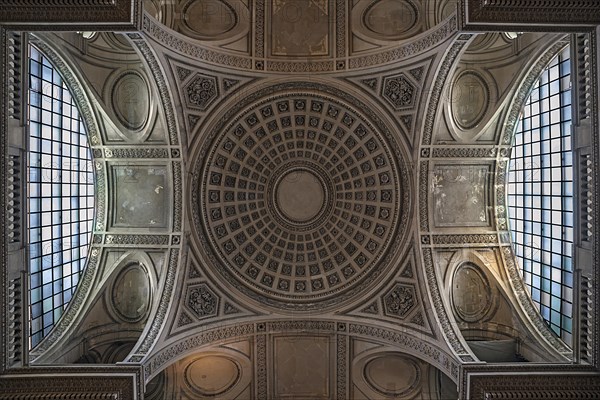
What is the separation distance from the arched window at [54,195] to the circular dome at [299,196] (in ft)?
16.0

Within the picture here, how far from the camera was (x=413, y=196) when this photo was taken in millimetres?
20375

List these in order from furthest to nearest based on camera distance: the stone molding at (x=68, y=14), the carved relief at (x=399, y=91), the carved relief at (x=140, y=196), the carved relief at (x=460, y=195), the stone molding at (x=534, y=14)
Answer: the carved relief at (x=460, y=195) < the carved relief at (x=140, y=196) < the carved relief at (x=399, y=91) < the stone molding at (x=534, y=14) < the stone molding at (x=68, y=14)

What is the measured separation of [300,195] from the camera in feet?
70.2

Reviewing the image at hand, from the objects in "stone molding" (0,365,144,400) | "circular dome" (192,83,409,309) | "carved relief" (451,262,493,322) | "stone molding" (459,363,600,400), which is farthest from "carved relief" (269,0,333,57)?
"stone molding" (459,363,600,400)

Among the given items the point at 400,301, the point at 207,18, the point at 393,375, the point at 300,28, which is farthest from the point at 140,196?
the point at 393,375

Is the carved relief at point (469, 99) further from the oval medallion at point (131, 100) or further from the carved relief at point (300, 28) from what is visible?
the oval medallion at point (131, 100)

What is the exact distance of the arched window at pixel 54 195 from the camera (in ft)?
55.9

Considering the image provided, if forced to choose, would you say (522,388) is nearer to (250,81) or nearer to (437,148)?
(437,148)

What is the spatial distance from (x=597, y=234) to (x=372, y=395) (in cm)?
1187

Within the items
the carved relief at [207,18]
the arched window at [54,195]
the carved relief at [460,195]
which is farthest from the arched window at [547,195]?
the arched window at [54,195]

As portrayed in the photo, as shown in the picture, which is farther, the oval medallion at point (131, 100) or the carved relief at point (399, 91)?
the carved relief at point (399, 91)

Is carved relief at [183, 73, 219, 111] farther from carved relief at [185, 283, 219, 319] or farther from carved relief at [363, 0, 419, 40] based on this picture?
carved relief at [185, 283, 219, 319]

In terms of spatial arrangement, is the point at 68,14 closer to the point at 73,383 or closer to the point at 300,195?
the point at 300,195

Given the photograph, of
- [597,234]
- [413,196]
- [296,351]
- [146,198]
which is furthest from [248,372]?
[597,234]
